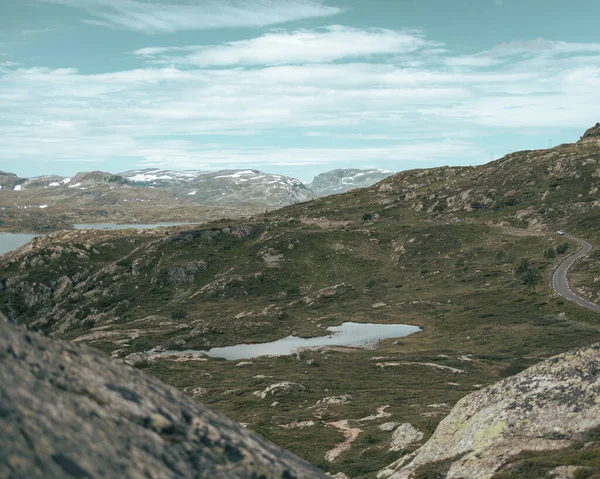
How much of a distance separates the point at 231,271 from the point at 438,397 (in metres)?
137

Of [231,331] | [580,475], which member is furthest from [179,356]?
[580,475]

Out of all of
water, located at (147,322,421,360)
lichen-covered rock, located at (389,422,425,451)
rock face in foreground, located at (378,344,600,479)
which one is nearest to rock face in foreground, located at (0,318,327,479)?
rock face in foreground, located at (378,344,600,479)

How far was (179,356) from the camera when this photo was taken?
369ft

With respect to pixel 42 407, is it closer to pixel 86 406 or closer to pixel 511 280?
pixel 86 406

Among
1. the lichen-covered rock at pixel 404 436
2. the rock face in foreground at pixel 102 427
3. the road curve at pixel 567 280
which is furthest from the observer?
the road curve at pixel 567 280

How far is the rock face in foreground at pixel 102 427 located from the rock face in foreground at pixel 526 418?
47.9 ft

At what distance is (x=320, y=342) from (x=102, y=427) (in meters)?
110

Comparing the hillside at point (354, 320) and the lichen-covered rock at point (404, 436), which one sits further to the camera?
the hillside at point (354, 320)

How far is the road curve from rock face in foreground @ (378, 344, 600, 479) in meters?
89.9

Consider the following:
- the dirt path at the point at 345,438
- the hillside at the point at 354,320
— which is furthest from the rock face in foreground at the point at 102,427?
Result: the dirt path at the point at 345,438

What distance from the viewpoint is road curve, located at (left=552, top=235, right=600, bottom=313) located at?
111 m

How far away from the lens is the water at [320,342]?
114 meters

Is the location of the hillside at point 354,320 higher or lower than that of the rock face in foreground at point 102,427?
lower

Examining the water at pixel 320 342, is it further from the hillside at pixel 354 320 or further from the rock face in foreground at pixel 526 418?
the rock face in foreground at pixel 526 418
